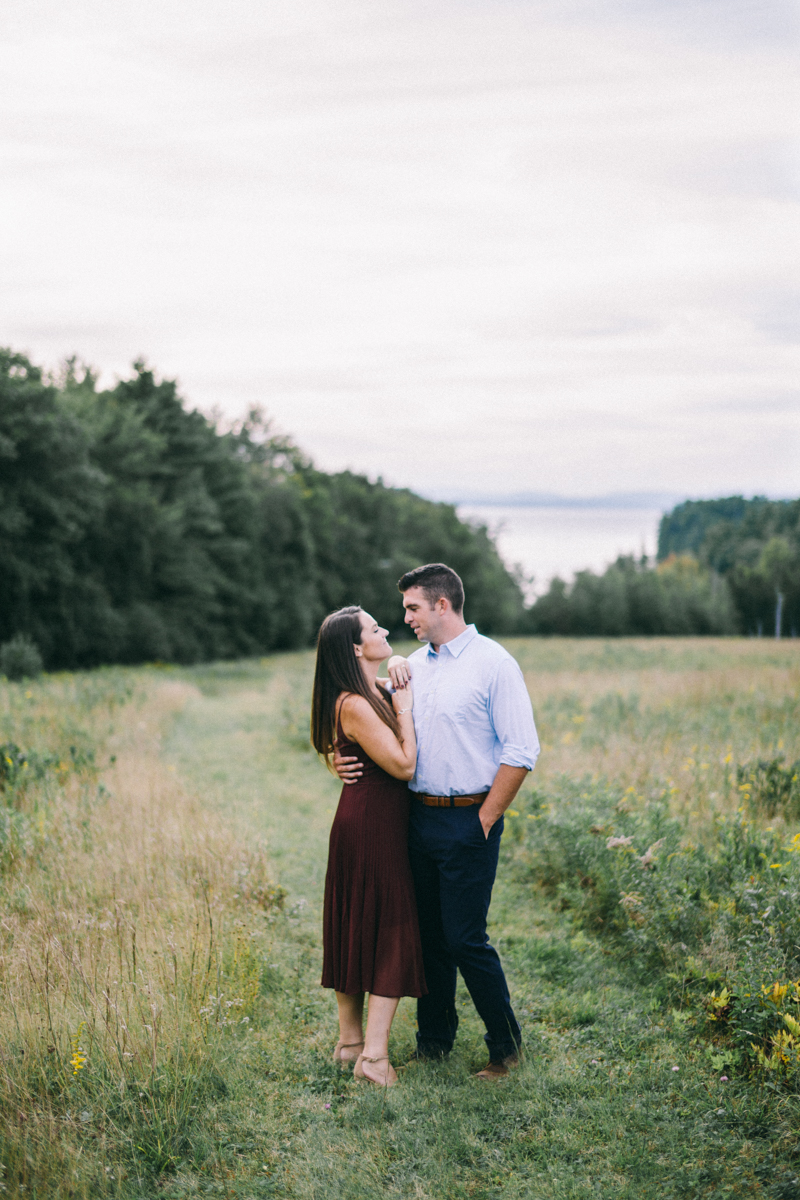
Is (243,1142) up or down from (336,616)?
down

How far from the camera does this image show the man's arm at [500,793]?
3775 mm

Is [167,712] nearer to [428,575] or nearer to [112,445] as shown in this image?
[428,575]

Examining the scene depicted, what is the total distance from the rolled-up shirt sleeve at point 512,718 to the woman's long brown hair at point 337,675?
48 cm

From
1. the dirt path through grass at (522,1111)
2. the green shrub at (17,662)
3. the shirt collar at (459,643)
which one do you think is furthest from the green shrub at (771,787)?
the green shrub at (17,662)

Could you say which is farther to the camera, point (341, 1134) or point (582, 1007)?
point (582, 1007)

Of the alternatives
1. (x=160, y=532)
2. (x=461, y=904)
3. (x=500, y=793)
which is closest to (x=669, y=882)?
(x=461, y=904)

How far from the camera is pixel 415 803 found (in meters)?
4.08

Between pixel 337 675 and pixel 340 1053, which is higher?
pixel 337 675

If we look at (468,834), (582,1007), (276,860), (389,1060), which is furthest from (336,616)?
(276,860)

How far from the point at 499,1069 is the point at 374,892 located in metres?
1.04

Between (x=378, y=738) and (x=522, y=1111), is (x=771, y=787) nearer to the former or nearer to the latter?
Answer: (x=522, y=1111)

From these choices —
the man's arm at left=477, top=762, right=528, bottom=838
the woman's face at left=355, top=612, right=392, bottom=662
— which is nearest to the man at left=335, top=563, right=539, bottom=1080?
the man's arm at left=477, top=762, right=528, bottom=838

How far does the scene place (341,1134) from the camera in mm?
3549

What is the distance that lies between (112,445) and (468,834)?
1513 inches
